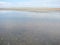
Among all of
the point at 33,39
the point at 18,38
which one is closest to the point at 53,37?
the point at 33,39

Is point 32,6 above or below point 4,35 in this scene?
above

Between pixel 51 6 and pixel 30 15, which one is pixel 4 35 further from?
pixel 51 6

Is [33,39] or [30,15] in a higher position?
[30,15]

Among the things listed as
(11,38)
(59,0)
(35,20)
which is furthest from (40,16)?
(11,38)

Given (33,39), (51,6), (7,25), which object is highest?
(51,6)

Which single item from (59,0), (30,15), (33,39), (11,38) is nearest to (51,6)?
(59,0)

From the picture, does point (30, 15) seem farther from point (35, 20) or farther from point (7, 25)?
point (7, 25)
